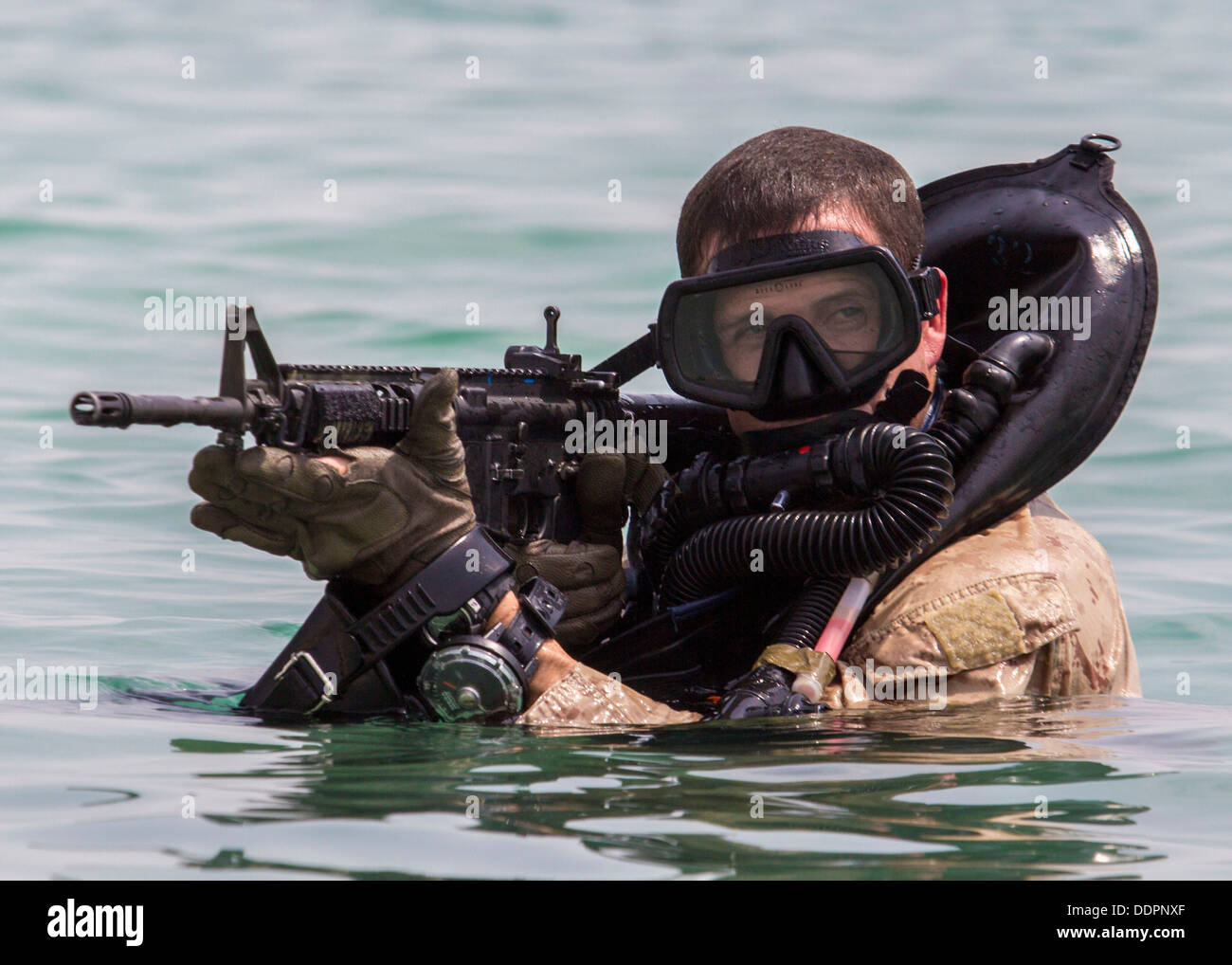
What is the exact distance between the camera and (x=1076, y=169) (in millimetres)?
4906

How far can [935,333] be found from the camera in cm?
439

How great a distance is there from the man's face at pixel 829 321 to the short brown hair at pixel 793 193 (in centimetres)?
3

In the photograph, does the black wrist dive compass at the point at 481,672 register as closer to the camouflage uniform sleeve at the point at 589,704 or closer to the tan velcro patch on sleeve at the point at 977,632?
the camouflage uniform sleeve at the point at 589,704

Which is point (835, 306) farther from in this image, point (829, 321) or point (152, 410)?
point (152, 410)

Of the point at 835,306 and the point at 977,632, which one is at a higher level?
the point at 835,306

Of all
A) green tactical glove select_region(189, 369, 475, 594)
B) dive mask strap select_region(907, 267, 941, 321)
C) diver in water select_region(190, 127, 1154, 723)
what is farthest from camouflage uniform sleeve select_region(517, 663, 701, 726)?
dive mask strap select_region(907, 267, 941, 321)

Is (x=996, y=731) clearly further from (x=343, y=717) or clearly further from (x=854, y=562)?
(x=343, y=717)

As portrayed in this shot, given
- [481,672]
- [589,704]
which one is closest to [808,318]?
[589,704]

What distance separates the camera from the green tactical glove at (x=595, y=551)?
171 inches

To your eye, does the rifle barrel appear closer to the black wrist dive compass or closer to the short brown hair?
the black wrist dive compass

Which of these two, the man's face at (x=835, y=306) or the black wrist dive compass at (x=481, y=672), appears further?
the man's face at (x=835, y=306)

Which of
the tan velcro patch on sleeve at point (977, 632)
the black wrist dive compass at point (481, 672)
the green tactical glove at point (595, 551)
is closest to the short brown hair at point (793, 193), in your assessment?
the green tactical glove at point (595, 551)

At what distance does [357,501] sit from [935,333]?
1640mm
